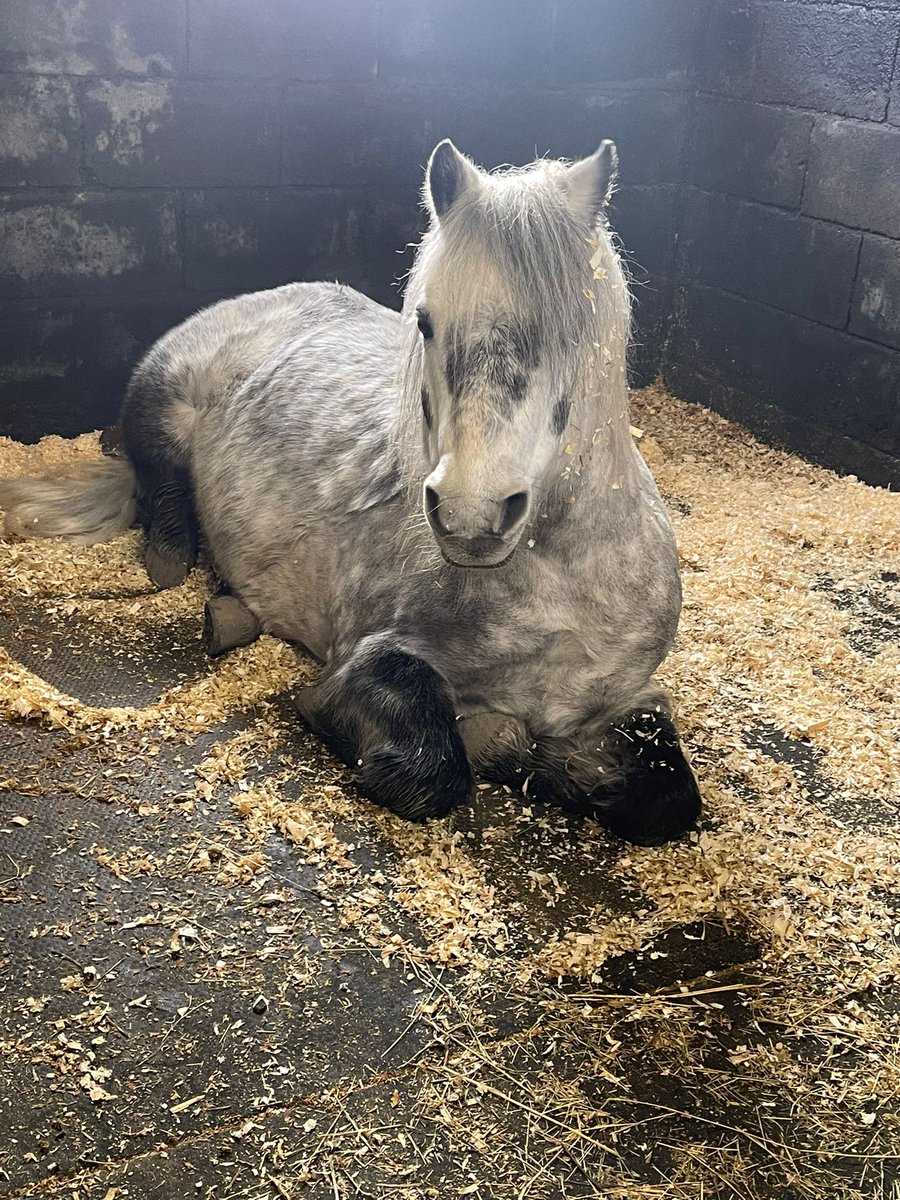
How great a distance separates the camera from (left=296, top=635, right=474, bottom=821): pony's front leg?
2.33 metres

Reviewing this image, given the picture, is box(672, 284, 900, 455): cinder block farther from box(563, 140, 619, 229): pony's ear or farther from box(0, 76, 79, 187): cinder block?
box(0, 76, 79, 187): cinder block

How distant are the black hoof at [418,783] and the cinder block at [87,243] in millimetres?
2915

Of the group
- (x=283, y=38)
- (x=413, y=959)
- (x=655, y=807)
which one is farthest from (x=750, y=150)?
(x=413, y=959)

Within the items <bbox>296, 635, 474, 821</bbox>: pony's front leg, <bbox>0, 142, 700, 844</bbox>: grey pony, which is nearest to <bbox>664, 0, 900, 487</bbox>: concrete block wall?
<bbox>0, 142, 700, 844</bbox>: grey pony

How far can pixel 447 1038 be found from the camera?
1.86m

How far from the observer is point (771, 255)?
4941 mm

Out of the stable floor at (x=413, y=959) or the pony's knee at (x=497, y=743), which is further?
the pony's knee at (x=497, y=743)

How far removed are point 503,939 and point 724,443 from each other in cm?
344

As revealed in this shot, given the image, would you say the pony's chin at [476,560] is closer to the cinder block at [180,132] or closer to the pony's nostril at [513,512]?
the pony's nostril at [513,512]

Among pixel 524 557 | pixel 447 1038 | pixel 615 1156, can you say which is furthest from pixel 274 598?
pixel 615 1156

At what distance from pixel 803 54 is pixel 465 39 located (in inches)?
55.2

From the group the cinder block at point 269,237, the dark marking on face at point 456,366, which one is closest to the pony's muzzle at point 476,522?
the dark marking on face at point 456,366

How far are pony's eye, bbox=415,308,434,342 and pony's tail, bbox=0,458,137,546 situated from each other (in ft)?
6.59

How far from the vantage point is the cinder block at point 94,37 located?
402cm
